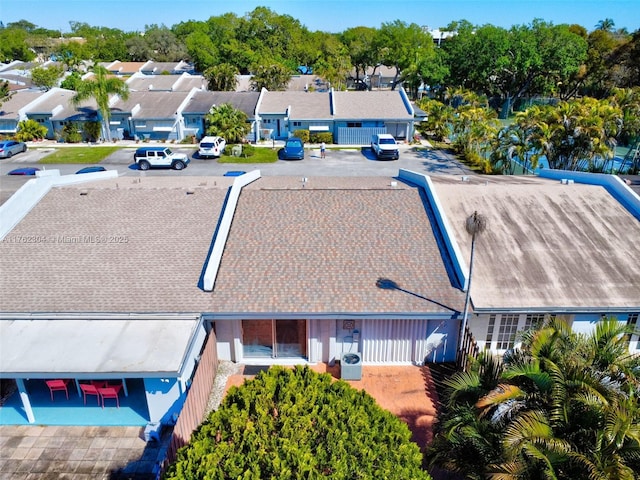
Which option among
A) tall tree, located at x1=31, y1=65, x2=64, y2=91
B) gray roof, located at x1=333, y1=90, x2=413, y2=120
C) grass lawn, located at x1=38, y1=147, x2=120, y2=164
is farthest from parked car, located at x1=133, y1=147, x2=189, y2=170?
tall tree, located at x1=31, y1=65, x2=64, y2=91

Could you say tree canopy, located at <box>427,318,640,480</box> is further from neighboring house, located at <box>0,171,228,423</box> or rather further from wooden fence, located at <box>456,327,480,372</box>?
neighboring house, located at <box>0,171,228,423</box>

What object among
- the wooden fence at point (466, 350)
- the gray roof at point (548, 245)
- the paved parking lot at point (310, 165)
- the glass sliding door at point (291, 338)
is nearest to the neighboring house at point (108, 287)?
the glass sliding door at point (291, 338)

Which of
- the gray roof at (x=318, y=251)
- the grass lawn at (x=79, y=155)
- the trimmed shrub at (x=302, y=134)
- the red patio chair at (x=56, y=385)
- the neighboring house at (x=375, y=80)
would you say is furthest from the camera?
the neighboring house at (x=375, y=80)

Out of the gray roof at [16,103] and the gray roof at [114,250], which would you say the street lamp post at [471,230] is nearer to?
the gray roof at [114,250]

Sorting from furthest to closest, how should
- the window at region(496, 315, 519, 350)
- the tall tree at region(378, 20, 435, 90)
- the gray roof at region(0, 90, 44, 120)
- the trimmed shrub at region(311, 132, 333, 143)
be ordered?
the tall tree at region(378, 20, 435, 90) → the gray roof at region(0, 90, 44, 120) → the trimmed shrub at region(311, 132, 333, 143) → the window at region(496, 315, 519, 350)

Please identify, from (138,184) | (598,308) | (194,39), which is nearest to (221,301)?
(138,184)

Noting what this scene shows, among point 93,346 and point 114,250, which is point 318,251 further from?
point 93,346
